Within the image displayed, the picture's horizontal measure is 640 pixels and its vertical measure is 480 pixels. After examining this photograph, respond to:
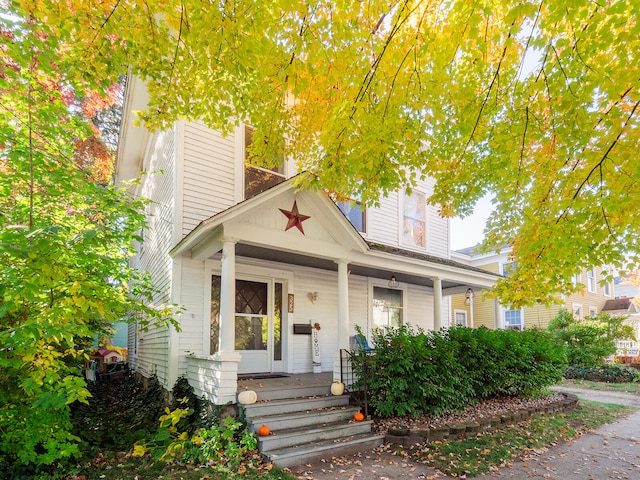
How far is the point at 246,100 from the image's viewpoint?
5.80m

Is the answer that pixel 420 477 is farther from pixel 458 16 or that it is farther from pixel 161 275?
pixel 161 275

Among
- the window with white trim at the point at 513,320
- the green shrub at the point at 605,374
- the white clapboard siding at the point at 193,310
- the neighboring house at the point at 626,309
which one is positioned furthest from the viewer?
the neighboring house at the point at 626,309

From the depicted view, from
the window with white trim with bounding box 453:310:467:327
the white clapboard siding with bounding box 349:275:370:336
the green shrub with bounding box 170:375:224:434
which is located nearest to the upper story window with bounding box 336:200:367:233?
the white clapboard siding with bounding box 349:275:370:336

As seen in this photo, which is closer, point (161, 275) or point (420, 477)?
point (420, 477)

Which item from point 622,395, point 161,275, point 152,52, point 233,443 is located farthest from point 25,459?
point 622,395

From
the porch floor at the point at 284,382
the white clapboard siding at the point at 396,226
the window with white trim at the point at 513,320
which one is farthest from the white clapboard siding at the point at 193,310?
the window with white trim at the point at 513,320

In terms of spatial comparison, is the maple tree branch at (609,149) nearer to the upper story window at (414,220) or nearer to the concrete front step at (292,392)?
the concrete front step at (292,392)

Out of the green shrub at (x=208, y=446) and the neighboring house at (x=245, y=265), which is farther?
the neighboring house at (x=245, y=265)

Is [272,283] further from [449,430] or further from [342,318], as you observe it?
[449,430]

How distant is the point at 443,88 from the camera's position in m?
5.66

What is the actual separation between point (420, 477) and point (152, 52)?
20.3 feet

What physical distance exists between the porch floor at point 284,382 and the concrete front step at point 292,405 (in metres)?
0.33

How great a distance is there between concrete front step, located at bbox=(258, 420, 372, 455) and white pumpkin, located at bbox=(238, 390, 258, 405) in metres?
0.57

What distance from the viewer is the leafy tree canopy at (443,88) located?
4059 mm
